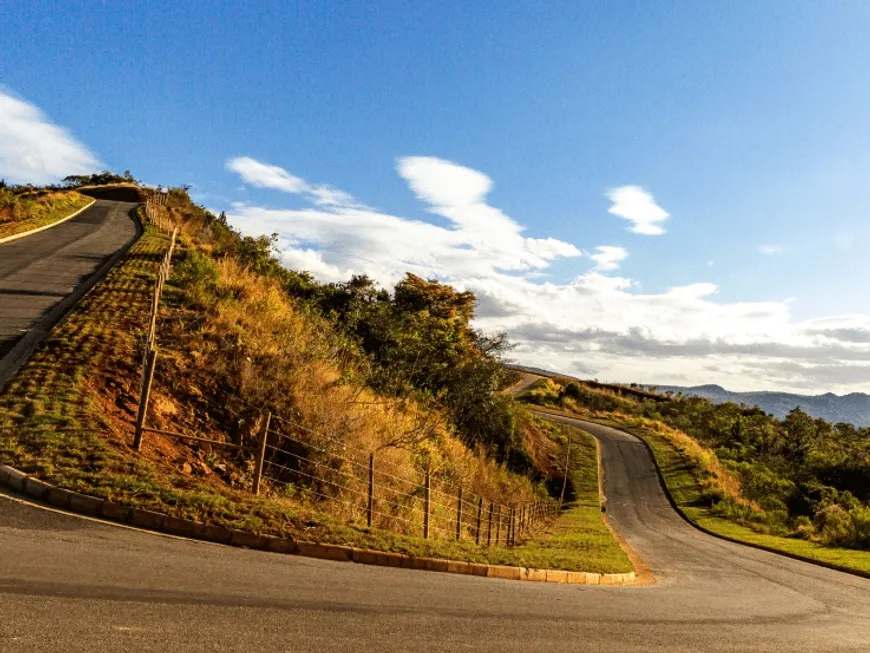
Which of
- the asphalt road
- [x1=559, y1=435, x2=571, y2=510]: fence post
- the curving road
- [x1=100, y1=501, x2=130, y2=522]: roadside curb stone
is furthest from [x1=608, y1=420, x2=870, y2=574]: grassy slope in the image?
the curving road

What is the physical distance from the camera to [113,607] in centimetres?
471

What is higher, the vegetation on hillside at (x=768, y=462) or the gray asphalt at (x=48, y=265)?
the gray asphalt at (x=48, y=265)

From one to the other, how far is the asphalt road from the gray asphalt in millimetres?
9245

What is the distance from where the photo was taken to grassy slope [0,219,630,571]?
8266 mm

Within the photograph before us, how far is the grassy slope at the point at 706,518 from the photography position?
805 inches

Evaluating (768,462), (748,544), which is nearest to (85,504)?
(748,544)

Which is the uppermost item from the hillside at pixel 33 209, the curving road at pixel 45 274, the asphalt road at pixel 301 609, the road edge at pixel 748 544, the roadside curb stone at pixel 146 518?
the hillside at pixel 33 209

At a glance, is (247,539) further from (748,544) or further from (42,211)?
(42,211)

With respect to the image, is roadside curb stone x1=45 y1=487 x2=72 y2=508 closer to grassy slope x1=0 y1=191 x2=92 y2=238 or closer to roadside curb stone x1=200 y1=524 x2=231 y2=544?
roadside curb stone x1=200 y1=524 x2=231 y2=544

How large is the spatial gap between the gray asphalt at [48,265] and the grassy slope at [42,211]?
96 centimetres

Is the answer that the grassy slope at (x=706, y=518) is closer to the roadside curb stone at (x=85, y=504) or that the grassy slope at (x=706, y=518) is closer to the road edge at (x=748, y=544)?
the road edge at (x=748, y=544)

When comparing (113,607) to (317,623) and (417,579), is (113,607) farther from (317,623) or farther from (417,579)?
(417,579)

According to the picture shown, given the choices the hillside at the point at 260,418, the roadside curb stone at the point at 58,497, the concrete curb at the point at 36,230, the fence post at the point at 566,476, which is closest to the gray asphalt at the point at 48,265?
the concrete curb at the point at 36,230

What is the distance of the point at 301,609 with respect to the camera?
542 cm
